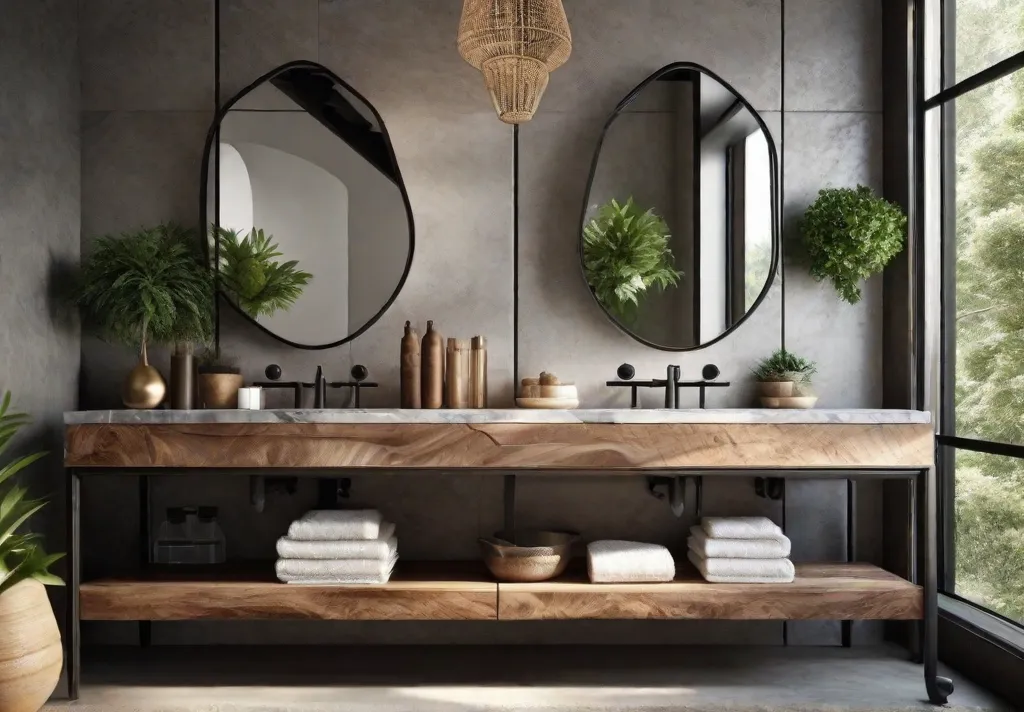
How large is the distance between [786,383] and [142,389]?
2354 mm

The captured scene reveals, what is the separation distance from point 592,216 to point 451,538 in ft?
4.51

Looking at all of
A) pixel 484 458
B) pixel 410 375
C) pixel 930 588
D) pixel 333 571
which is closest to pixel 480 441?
pixel 484 458

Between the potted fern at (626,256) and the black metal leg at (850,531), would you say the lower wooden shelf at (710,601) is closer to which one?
the black metal leg at (850,531)

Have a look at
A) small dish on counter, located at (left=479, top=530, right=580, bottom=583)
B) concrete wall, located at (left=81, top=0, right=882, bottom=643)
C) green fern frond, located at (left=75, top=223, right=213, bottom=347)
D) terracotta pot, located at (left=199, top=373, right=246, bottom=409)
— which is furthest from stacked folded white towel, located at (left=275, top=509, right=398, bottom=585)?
green fern frond, located at (left=75, top=223, right=213, bottom=347)

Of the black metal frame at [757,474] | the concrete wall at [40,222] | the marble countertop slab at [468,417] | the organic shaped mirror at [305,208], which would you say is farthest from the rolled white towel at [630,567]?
the concrete wall at [40,222]

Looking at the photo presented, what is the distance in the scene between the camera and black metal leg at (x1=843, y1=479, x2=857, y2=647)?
10.7 feet

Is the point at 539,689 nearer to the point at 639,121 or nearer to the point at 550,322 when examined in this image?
the point at 550,322

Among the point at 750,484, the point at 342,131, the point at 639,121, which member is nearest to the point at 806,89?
the point at 639,121

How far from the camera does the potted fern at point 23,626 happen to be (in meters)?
2.34

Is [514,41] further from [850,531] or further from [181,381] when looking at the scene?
[850,531]

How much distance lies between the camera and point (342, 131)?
327 cm

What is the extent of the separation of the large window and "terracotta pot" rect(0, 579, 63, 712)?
301 cm

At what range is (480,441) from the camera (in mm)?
2699

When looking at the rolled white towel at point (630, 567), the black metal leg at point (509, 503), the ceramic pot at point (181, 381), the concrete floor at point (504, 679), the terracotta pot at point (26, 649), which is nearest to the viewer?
the terracotta pot at point (26, 649)
